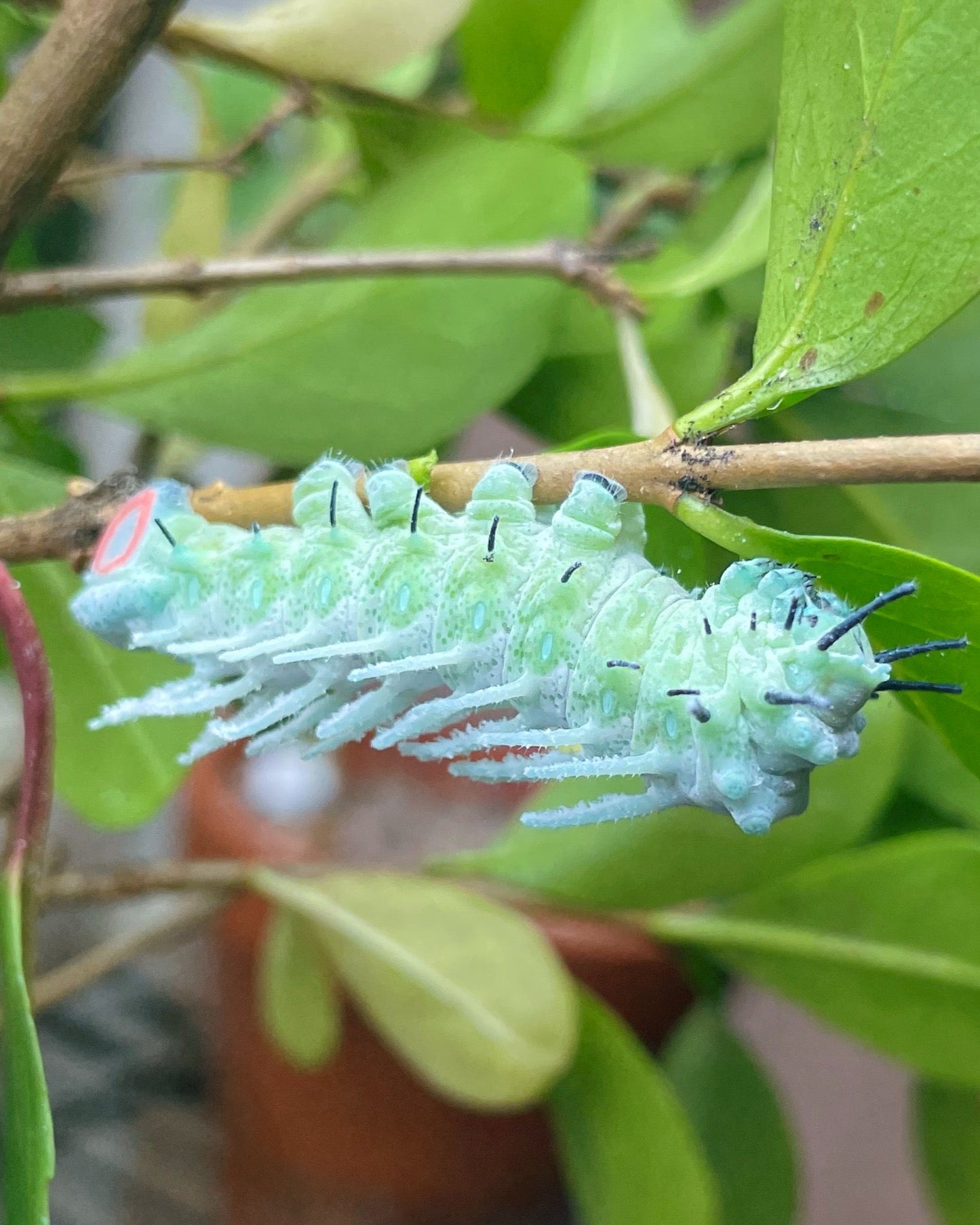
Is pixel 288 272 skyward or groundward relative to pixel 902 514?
skyward

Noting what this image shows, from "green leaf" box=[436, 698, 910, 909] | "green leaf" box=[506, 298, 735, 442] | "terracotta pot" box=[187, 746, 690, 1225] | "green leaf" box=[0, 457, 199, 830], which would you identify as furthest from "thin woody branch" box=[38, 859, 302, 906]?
"green leaf" box=[506, 298, 735, 442]

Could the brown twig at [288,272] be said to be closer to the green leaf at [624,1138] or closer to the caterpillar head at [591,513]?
the caterpillar head at [591,513]

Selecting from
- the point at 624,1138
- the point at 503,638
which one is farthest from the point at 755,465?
the point at 624,1138

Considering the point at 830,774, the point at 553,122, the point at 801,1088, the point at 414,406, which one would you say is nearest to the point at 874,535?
the point at 830,774

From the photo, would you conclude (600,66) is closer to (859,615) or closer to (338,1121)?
(859,615)

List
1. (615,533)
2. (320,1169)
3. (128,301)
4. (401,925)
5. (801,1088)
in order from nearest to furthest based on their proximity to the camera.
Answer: (615,533) < (401,925) < (320,1169) < (801,1088) < (128,301)

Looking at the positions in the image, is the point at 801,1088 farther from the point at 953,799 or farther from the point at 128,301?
the point at 128,301

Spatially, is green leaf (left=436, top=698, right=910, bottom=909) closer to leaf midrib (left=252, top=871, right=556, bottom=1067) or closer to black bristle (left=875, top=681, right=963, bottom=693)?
leaf midrib (left=252, top=871, right=556, bottom=1067)
